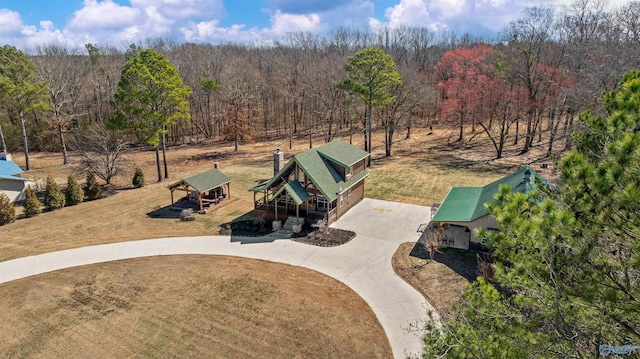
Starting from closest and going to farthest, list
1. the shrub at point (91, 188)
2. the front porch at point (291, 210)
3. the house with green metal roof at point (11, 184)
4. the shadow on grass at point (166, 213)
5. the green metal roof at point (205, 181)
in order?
the front porch at point (291, 210) → the shadow on grass at point (166, 213) → the green metal roof at point (205, 181) → the house with green metal roof at point (11, 184) → the shrub at point (91, 188)

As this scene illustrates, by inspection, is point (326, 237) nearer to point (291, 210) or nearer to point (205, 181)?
point (291, 210)

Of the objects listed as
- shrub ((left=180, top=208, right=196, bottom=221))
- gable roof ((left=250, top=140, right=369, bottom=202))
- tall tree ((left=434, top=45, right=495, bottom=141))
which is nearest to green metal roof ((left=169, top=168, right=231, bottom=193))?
shrub ((left=180, top=208, right=196, bottom=221))

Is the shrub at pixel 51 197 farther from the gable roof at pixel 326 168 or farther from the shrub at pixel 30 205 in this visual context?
the gable roof at pixel 326 168

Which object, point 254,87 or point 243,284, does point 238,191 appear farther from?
point 254,87

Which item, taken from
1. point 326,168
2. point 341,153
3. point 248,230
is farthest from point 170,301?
point 341,153

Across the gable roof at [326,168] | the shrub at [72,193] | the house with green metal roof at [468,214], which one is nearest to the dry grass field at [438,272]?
the house with green metal roof at [468,214]
